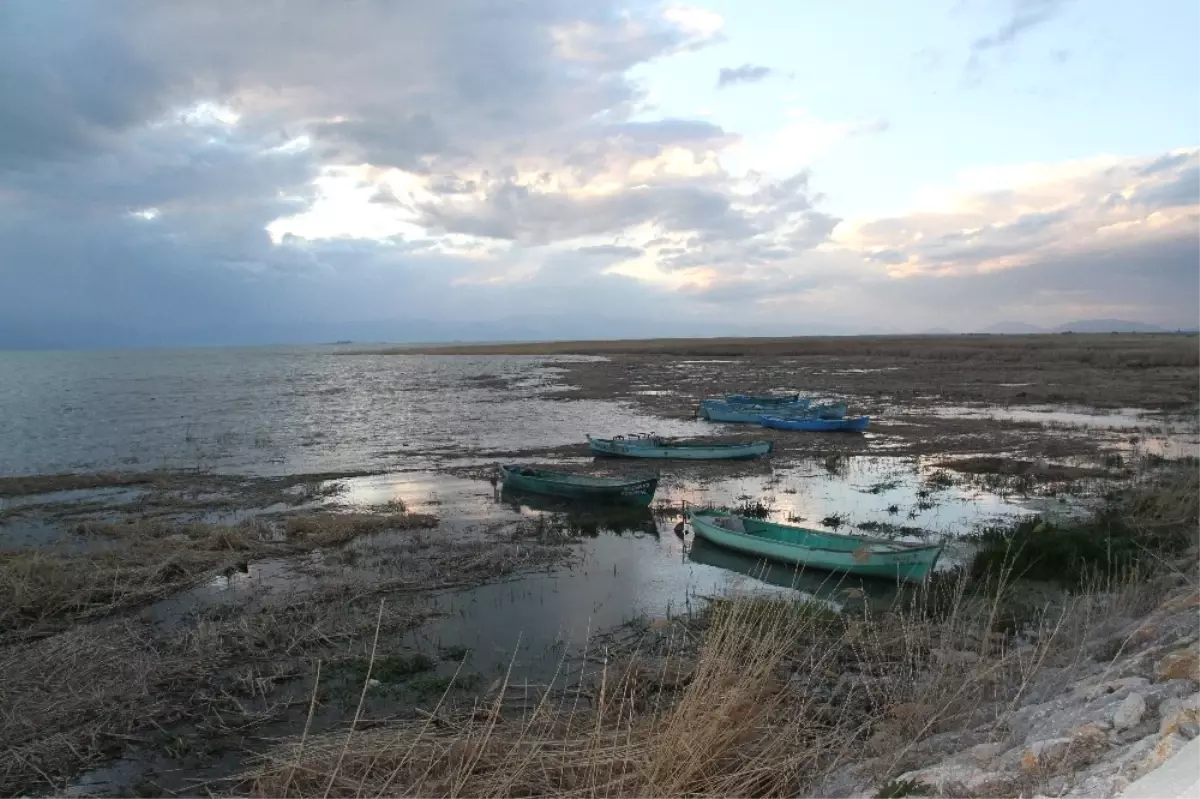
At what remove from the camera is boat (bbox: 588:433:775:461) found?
26547 millimetres

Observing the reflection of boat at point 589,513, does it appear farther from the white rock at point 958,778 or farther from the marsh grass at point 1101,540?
the white rock at point 958,778

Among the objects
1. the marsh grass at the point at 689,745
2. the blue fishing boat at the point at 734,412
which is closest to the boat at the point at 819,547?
the marsh grass at the point at 689,745

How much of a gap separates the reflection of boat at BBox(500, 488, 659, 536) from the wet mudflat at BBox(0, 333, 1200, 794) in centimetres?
10

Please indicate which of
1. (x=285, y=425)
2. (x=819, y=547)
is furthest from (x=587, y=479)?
(x=285, y=425)

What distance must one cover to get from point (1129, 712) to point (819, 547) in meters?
9.54

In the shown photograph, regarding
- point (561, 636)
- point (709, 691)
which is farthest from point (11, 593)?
point (709, 691)

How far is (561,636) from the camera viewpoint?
11156 mm

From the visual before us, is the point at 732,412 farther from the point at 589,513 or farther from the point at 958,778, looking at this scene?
the point at 958,778

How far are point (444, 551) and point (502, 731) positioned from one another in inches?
367

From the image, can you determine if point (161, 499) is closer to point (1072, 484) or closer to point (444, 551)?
point (444, 551)

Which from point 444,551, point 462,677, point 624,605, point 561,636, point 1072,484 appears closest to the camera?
point 462,677

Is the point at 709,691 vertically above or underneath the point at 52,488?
above

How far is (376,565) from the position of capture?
1470cm

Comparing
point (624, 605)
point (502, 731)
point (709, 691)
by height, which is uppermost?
point (709, 691)
